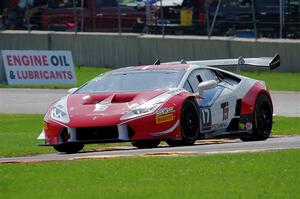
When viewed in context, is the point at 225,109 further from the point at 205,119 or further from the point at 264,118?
the point at 264,118

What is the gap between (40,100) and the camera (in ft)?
93.5

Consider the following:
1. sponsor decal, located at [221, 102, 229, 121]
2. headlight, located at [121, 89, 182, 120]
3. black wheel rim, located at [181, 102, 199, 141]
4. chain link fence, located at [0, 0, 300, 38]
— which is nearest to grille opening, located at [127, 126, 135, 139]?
headlight, located at [121, 89, 182, 120]

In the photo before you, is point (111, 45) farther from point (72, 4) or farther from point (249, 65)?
point (249, 65)

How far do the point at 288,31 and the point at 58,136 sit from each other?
21.4 m

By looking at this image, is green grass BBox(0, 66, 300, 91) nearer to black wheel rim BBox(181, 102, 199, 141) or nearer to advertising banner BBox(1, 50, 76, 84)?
advertising banner BBox(1, 50, 76, 84)

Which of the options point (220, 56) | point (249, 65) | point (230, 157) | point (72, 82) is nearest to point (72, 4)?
point (220, 56)

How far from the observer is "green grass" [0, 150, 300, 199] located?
9.53 metres

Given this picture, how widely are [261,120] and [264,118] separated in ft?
0.41

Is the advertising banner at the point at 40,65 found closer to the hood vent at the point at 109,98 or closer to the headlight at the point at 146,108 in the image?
the hood vent at the point at 109,98

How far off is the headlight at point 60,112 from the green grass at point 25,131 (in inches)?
29.6

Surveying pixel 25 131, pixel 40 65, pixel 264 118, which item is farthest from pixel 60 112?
pixel 40 65

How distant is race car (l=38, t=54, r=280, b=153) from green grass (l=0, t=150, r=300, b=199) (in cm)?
257

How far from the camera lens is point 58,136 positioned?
15.1 m

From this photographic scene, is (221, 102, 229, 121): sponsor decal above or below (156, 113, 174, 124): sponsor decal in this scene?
below
